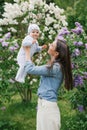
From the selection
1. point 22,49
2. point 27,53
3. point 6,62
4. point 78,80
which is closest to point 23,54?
point 22,49

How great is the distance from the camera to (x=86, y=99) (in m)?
5.89

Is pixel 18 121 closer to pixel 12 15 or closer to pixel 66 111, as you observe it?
pixel 66 111

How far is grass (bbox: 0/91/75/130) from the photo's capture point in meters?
6.83

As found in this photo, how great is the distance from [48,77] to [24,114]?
122 inches

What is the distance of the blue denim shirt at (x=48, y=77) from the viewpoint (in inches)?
173

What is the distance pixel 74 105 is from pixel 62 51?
1.78 meters

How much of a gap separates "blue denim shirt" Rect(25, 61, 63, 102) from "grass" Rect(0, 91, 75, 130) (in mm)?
2033

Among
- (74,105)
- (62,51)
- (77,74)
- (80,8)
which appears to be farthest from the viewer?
(80,8)

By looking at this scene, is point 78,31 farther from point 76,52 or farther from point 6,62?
point 6,62

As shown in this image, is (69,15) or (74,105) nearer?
(74,105)

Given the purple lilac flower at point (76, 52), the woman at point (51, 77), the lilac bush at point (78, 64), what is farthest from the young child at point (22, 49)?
the purple lilac flower at point (76, 52)

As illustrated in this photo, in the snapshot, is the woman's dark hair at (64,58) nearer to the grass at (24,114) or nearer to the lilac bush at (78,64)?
the lilac bush at (78,64)

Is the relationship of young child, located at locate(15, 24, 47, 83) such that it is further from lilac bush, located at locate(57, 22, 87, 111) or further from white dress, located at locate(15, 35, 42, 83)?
lilac bush, located at locate(57, 22, 87, 111)

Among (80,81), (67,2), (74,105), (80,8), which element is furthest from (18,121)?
(67,2)
